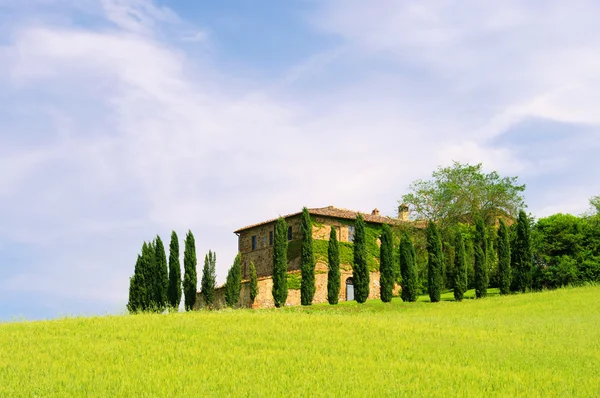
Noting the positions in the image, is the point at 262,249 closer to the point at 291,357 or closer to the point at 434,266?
the point at 434,266

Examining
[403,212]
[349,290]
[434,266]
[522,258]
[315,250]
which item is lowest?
[349,290]

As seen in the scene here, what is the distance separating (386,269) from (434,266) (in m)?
3.67

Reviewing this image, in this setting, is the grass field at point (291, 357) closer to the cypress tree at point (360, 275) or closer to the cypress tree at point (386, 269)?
the cypress tree at point (386, 269)

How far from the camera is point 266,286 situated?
5247 centimetres

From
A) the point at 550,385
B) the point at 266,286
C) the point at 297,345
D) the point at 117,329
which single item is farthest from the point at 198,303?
the point at 550,385

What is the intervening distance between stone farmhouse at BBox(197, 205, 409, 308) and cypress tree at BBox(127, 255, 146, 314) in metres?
7.45

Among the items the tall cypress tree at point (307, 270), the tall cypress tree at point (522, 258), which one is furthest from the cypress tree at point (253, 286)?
the tall cypress tree at point (522, 258)

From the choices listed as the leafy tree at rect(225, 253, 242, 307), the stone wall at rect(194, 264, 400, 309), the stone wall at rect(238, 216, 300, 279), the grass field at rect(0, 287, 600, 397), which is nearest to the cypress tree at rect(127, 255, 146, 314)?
the stone wall at rect(194, 264, 400, 309)

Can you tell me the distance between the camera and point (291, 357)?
56.7 ft

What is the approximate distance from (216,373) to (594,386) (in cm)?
906

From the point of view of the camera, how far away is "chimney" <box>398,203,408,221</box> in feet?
220

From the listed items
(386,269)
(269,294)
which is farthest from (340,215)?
(386,269)

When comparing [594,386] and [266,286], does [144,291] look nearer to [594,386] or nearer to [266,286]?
[266,286]

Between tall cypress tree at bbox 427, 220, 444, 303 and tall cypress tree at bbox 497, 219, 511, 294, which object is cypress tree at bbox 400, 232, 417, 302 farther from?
tall cypress tree at bbox 497, 219, 511, 294
